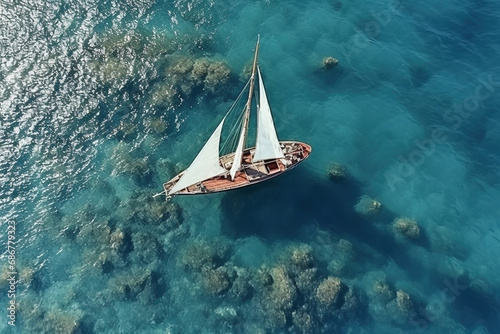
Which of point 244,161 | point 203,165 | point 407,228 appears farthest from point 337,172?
point 203,165

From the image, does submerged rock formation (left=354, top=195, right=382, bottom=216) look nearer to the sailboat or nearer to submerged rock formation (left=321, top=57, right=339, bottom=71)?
the sailboat

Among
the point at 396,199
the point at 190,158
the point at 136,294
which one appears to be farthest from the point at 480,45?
the point at 136,294

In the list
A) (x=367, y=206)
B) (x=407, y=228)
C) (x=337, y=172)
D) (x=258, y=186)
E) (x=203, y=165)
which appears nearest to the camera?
(x=203, y=165)

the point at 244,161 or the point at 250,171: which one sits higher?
the point at 244,161

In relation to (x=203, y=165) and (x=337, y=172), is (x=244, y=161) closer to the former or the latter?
(x=203, y=165)

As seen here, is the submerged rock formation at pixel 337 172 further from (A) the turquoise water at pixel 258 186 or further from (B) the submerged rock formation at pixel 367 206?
(B) the submerged rock formation at pixel 367 206

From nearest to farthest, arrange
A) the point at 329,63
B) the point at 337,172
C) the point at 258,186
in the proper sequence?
the point at 258,186, the point at 337,172, the point at 329,63

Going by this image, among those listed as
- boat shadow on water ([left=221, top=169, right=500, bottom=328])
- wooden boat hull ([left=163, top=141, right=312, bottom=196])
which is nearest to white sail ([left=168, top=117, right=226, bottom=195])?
wooden boat hull ([left=163, top=141, right=312, bottom=196])
